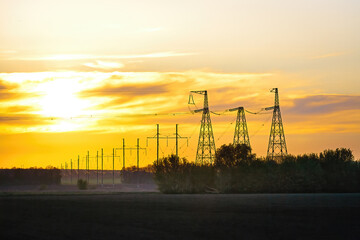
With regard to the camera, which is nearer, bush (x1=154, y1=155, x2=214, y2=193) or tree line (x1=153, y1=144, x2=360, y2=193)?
tree line (x1=153, y1=144, x2=360, y2=193)

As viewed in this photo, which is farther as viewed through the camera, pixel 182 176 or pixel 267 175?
pixel 182 176

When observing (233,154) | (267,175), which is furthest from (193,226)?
(233,154)

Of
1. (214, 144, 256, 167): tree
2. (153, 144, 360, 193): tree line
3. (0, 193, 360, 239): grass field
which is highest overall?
(214, 144, 256, 167): tree

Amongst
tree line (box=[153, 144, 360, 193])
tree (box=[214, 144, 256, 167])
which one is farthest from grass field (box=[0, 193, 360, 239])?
tree (box=[214, 144, 256, 167])

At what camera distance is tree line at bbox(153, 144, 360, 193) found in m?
120

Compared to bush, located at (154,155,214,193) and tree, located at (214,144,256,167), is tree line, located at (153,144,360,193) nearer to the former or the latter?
bush, located at (154,155,214,193)

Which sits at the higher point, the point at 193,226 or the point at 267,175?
the point at 267,175

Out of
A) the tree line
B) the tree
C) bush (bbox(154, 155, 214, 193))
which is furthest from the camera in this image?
the tree

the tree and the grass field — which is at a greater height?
the tree

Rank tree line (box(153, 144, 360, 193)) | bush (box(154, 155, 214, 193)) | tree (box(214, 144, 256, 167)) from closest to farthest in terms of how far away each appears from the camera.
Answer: tree line (box(153, 144, 360, 193))
bush (box(154, 155, 214, 193))
tree (box(214, 144, 256, 167))

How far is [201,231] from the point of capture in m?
42.8

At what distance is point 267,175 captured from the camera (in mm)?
120688

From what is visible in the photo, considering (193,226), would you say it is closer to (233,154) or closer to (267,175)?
(267,175)

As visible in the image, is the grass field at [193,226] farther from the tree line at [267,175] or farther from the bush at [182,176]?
the bush at [182,176]
